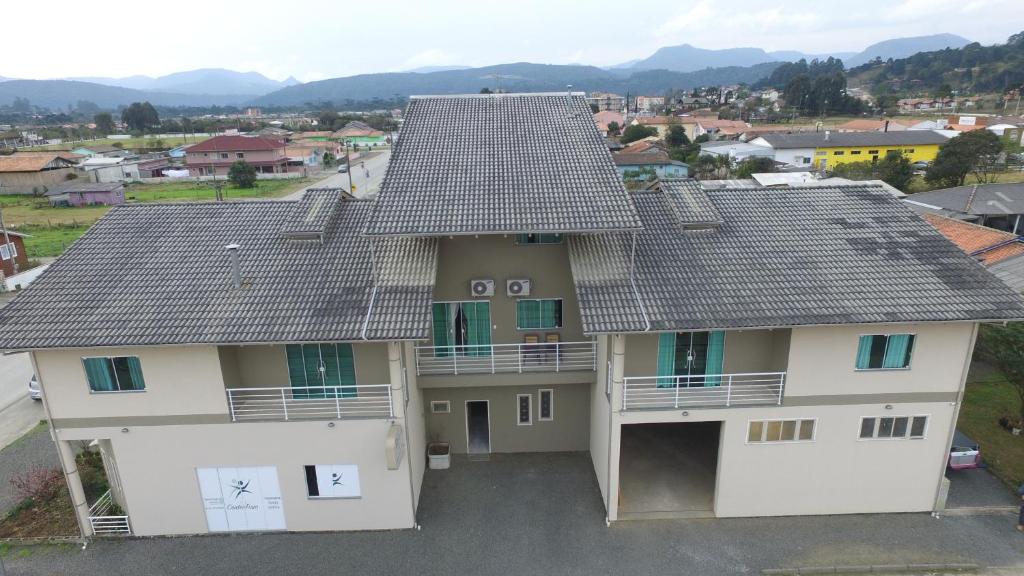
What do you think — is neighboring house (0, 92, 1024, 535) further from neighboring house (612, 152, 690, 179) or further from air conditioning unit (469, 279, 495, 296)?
neighboring house (612, 152, 690, 179)

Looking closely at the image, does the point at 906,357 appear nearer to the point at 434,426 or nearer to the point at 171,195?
the point at 434,426

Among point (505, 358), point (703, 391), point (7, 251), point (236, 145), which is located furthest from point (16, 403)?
point (236, 145)

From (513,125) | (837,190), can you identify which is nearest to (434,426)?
(513,125)

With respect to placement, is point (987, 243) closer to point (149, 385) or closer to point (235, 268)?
point (235, 268)

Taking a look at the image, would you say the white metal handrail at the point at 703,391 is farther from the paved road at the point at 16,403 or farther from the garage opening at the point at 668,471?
the paved road at the point at 16,403

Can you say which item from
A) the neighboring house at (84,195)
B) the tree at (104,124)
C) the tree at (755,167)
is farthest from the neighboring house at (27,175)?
the tree at (104,124)

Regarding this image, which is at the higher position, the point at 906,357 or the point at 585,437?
the point at 906,357
